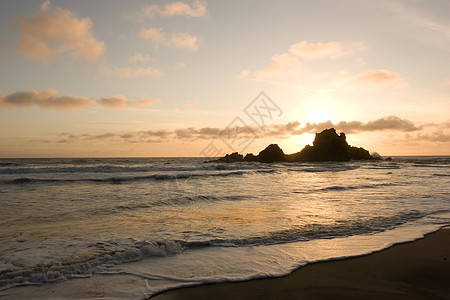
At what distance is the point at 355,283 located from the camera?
4742 mm

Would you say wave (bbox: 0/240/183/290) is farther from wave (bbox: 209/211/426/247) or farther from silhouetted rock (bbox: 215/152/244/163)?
silhouetted rock (bbox: 215/152/244/163)

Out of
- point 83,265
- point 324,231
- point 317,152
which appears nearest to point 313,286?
point 324,231

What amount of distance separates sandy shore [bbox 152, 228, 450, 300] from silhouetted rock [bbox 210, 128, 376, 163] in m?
54.7

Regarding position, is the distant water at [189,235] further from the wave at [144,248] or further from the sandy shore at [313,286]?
the sandy shore at [313,286]

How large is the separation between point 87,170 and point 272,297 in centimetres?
3373

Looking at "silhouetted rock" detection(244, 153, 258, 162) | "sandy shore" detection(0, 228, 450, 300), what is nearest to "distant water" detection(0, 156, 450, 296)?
"sandy shore" detection(0, 228, 450, 300)

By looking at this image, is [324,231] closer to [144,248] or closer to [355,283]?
[355,283]

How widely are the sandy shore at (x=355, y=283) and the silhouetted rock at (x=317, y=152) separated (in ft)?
180

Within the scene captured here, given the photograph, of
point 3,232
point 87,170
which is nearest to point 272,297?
point 3,232

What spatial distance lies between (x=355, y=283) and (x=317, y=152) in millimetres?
63184

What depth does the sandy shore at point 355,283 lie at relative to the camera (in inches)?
171

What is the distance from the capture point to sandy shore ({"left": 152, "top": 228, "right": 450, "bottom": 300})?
171 inches

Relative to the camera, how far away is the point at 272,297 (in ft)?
14.0

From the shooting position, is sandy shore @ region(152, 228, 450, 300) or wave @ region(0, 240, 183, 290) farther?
wave @ region(0, 240, 183, 290)
